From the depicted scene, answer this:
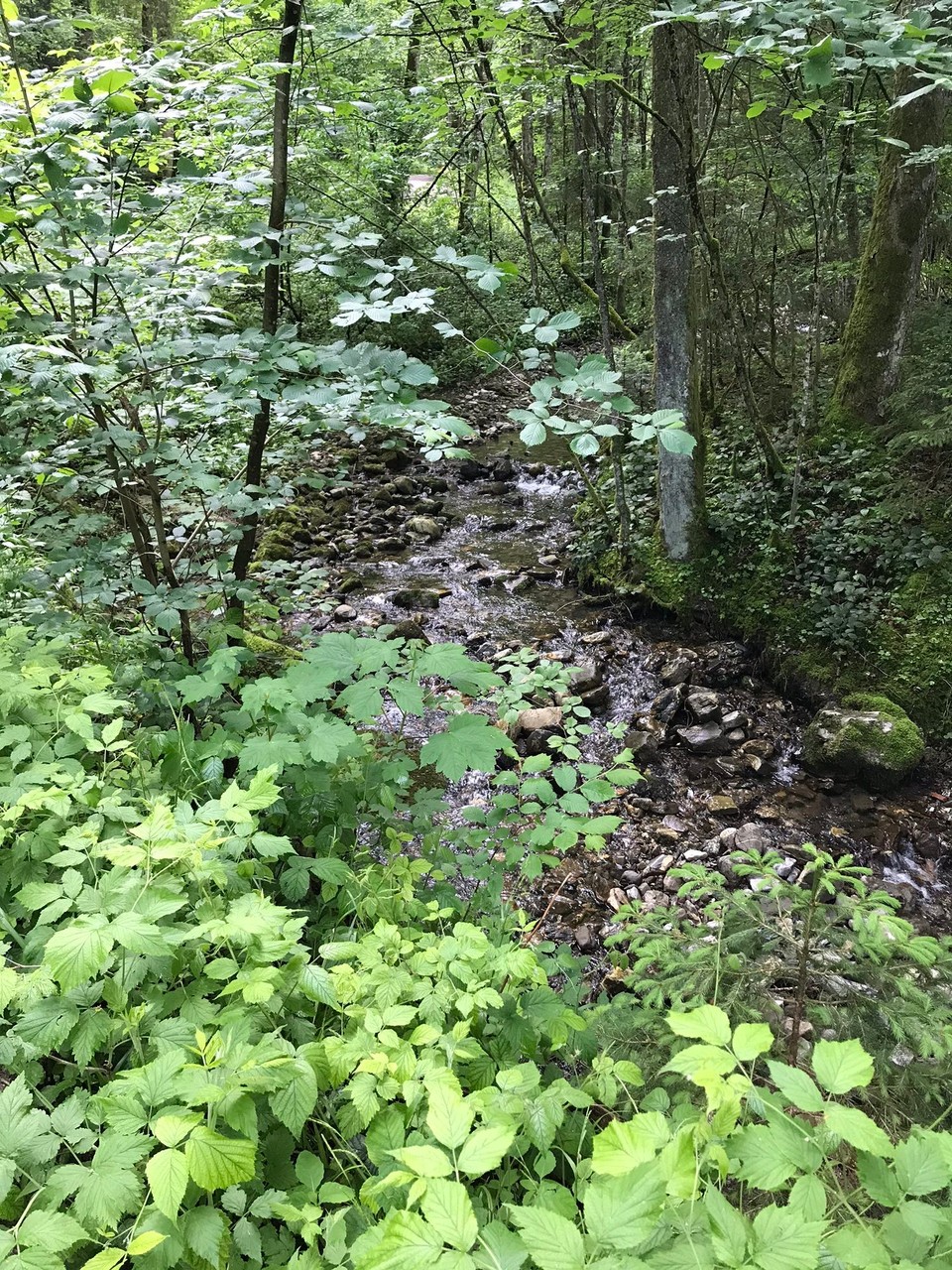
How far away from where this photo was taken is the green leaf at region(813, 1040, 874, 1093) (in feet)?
3.43

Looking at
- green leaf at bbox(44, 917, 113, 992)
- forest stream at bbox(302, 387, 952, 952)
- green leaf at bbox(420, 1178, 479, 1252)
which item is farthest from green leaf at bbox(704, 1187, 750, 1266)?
forest stream at bbox(302, 387, 952, 952)

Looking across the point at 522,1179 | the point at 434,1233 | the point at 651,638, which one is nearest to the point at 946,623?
the point at 651,638

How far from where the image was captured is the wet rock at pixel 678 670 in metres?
6.17

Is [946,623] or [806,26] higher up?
[806,26]

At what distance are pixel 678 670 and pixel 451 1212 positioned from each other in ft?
18.3

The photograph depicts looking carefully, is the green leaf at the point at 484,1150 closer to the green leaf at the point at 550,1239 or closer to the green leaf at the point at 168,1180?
→ the green leaf at the point at 550,1239

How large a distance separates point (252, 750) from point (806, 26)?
289 cm

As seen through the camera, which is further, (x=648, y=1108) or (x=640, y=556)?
(x=640, y=556)

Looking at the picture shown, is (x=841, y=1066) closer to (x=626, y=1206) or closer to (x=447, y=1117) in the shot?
(x=626, y=1206)

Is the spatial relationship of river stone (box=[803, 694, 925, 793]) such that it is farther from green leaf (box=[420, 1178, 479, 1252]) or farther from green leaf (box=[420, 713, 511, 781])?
green leaf (box=[420, 1178, 479, 1252])

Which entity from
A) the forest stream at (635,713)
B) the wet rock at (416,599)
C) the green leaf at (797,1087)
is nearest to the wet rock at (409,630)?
the forest stream at (635,713)

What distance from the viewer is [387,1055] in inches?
60.1

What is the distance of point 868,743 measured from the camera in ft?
16.5

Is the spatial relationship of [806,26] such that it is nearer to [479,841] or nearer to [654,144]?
[479,841]
